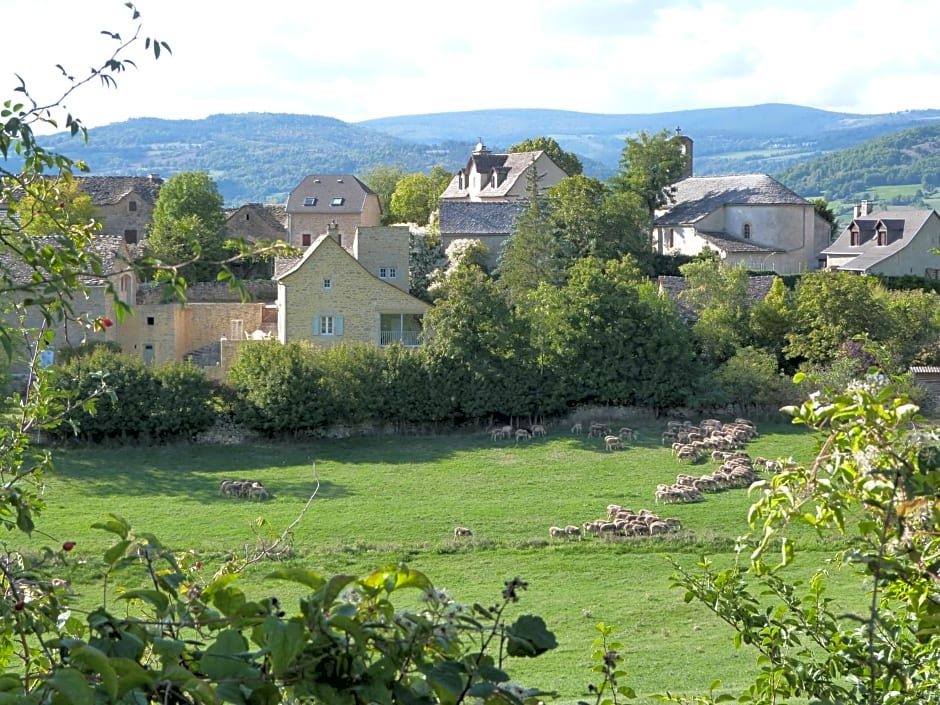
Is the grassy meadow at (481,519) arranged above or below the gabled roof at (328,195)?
below

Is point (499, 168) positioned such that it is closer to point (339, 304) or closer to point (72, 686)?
point (339, 304)

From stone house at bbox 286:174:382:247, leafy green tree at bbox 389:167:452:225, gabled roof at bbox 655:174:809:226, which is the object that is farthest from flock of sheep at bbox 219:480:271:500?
leafy green tree at bbox 389:167:452:225

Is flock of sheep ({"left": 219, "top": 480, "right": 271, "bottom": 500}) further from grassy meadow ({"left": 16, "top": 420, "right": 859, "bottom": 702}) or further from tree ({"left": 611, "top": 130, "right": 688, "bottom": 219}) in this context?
tree ({"left": 611, "top": 130, "right": 688, "bottom": 219})

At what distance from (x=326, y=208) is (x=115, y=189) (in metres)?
14.7

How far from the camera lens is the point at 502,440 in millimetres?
47094

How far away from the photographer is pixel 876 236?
243ft

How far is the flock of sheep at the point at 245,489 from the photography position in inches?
1495

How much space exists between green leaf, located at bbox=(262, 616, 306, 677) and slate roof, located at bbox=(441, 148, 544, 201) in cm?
7780

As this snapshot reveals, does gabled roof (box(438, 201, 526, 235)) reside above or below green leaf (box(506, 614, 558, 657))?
above

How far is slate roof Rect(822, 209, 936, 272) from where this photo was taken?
235ft

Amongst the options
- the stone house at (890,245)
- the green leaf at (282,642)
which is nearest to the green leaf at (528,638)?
the green leaf at (282,642)

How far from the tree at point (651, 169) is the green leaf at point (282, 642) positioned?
242 feet

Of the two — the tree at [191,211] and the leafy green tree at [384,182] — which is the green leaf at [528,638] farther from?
the leafy green tree at [384,182]

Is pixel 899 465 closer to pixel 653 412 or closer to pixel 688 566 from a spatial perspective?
pixel 688 566
